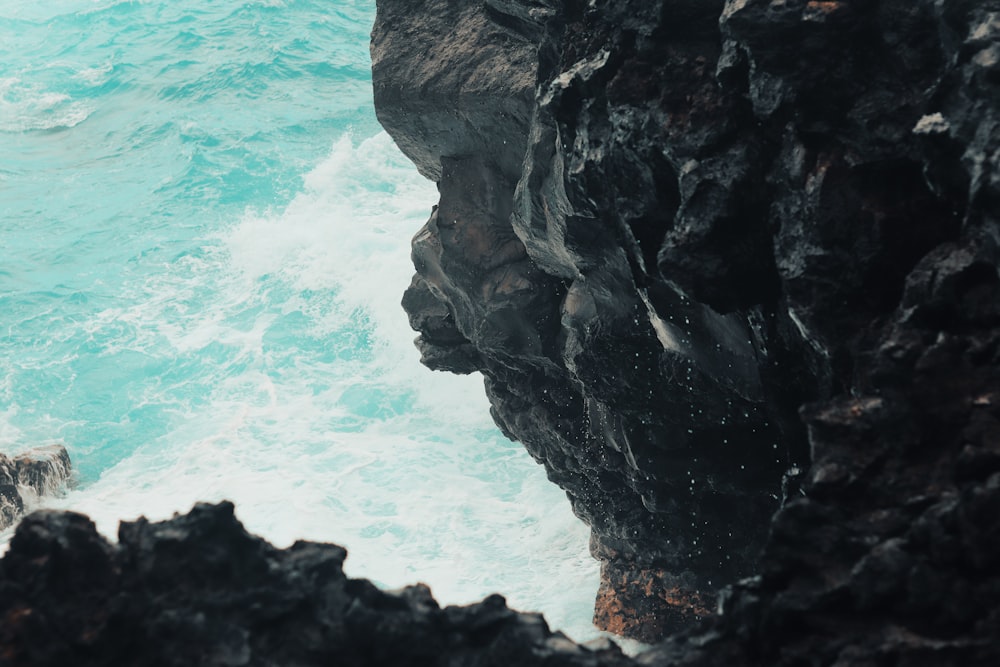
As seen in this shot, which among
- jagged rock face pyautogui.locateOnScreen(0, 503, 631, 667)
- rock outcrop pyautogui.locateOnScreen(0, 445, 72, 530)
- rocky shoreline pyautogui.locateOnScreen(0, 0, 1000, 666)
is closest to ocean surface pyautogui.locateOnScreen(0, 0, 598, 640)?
rock outcrop pyautogui.locateOnScreen(0, 445, 72, 530)

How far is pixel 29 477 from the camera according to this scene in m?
20.9

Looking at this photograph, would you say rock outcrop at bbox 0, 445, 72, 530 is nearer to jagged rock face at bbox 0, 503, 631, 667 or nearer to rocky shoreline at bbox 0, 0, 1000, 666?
rocky shoreline at bbox 0, 0, 1000, 666

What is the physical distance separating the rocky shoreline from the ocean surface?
291 inches

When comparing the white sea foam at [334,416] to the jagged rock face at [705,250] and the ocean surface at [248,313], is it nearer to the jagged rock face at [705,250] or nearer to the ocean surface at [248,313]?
the ocean surface at [248,313]

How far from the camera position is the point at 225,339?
2827cm

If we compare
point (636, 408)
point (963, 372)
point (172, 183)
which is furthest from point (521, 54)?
point (172, 183)

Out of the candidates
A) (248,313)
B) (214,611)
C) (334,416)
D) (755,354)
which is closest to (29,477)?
(334,416)

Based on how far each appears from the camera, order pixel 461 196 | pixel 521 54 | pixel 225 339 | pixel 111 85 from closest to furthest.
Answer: pixel 521 54, pixel 461 196, pixel 225 339, pixel 111 85

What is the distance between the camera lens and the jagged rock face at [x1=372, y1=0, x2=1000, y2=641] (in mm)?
5730

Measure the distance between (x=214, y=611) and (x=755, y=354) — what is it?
5125 millimetres

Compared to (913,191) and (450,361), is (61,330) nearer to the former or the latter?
(450,361)

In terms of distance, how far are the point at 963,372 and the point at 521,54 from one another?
7832 mm

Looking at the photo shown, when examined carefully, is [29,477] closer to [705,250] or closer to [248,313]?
[248,313]

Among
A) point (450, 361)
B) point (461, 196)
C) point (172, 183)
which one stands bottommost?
point (450, 361)
